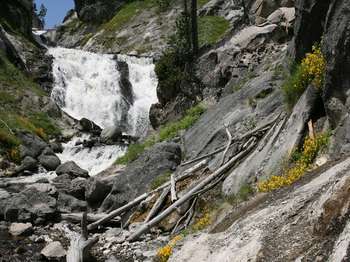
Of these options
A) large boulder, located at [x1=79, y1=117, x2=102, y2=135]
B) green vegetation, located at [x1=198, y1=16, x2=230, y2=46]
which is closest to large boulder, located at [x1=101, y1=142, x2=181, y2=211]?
large boulder, located at [x1=79, y1=117, x2=102, y2=135]

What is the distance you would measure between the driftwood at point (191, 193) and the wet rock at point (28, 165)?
60.2ft

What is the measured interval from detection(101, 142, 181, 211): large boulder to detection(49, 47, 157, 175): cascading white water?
2067cm

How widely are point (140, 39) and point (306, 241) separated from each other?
6512 cm

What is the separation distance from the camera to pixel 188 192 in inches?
647

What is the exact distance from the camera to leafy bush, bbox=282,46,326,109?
14.1m

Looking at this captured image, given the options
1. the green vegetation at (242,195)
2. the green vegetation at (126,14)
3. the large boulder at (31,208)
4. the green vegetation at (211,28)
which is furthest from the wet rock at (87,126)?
the green vegetation at (126,14)

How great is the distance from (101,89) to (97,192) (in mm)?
29464

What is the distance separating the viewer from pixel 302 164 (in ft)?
40.0

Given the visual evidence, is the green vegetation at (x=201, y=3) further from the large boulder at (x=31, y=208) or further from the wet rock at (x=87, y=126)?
the large boulder at (x=31, y=208)

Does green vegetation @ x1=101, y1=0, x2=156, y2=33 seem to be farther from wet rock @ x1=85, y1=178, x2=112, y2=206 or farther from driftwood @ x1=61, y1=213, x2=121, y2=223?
driftwood @ x1=61, y1=213, x2=121, y2=223

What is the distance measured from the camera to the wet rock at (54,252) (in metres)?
16.3

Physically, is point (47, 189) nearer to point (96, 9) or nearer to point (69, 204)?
point (69, 204)

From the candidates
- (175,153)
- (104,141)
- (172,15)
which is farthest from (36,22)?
(175,153)

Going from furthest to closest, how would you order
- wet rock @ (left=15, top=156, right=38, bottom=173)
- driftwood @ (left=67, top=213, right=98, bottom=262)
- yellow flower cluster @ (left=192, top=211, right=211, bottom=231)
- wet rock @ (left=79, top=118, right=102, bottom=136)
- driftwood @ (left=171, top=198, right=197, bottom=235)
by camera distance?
wet rock @ (left=79, top=118, right=102, bottom=136) → wet rock @ (left=15, top=156, right=38, bottom=173) → driftwood @ (left=171, top=198, right=197, bottom=235) → driftwood @ (left=67, top=213, right=98, bottom=262) → yellow flower cluster @ (left=192, top=211, right=211, bottom=231)
